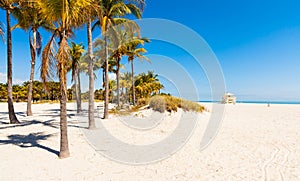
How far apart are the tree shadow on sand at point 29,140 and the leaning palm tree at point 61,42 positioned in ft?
5.47

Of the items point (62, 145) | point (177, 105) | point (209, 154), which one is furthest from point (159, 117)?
point (62, 145)

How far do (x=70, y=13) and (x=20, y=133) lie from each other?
22.1ft

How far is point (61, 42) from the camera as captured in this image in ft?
18.4

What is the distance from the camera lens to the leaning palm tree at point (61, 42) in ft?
17.3

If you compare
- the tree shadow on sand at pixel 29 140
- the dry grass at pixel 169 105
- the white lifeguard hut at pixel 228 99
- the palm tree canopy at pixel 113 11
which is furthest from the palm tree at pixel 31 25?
the white lifeguard hut at pixel 228 99

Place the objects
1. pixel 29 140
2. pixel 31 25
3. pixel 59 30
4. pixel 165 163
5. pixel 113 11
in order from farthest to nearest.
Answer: pixel 31 25 < pixel 113 11 < pixel 29 140 < pixel 59 30 < pixel 165 163

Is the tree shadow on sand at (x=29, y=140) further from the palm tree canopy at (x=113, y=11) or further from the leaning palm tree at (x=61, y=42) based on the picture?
the palm tree canopy at (x=113, y=11)

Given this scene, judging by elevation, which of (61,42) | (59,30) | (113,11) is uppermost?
(113,11)

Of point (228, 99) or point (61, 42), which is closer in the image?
point (61, 42)

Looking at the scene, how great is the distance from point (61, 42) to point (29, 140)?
4657mm

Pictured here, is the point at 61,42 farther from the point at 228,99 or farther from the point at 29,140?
the point at 228,99

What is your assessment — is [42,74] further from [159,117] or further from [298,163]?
[159,117]

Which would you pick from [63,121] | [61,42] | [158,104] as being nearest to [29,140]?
[63,121]

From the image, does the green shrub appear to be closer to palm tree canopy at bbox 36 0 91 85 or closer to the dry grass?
the dry grass
